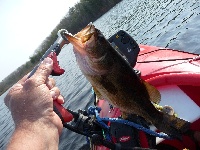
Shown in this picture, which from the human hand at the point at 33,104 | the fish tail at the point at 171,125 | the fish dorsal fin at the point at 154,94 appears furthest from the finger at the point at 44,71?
the fish tail at the point at 171,125

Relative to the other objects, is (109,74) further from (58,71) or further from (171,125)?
(171,125)

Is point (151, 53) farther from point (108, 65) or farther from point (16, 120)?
point (16, 120)

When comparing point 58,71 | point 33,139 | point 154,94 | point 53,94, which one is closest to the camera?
point 33,139

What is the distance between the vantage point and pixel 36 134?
2020mm

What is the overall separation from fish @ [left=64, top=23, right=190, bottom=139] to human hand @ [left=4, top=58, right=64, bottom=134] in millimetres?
396

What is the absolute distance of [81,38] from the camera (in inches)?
93.7

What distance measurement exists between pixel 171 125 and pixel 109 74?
1.09 meters

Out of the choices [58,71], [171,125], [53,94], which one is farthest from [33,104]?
[171,125]

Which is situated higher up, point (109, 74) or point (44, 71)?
point (44, 71)

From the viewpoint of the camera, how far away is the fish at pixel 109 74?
241 cm

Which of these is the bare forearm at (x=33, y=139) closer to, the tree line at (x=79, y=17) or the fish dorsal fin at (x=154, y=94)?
the fish dorsal fin at (x=154, y=94)

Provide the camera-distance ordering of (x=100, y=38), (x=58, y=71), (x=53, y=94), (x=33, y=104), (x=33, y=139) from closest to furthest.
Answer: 1. (x=33, y=139)
2. (x=33, y=104)
3. (x=53, y=94)
4. (x=100, y=38)
5. (x=58, y=71)

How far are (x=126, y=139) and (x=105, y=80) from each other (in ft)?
4.79

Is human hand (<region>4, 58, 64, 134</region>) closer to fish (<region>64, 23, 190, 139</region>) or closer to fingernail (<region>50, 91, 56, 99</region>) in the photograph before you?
fingernail (<region>50, 91, 56, 99</region>)
